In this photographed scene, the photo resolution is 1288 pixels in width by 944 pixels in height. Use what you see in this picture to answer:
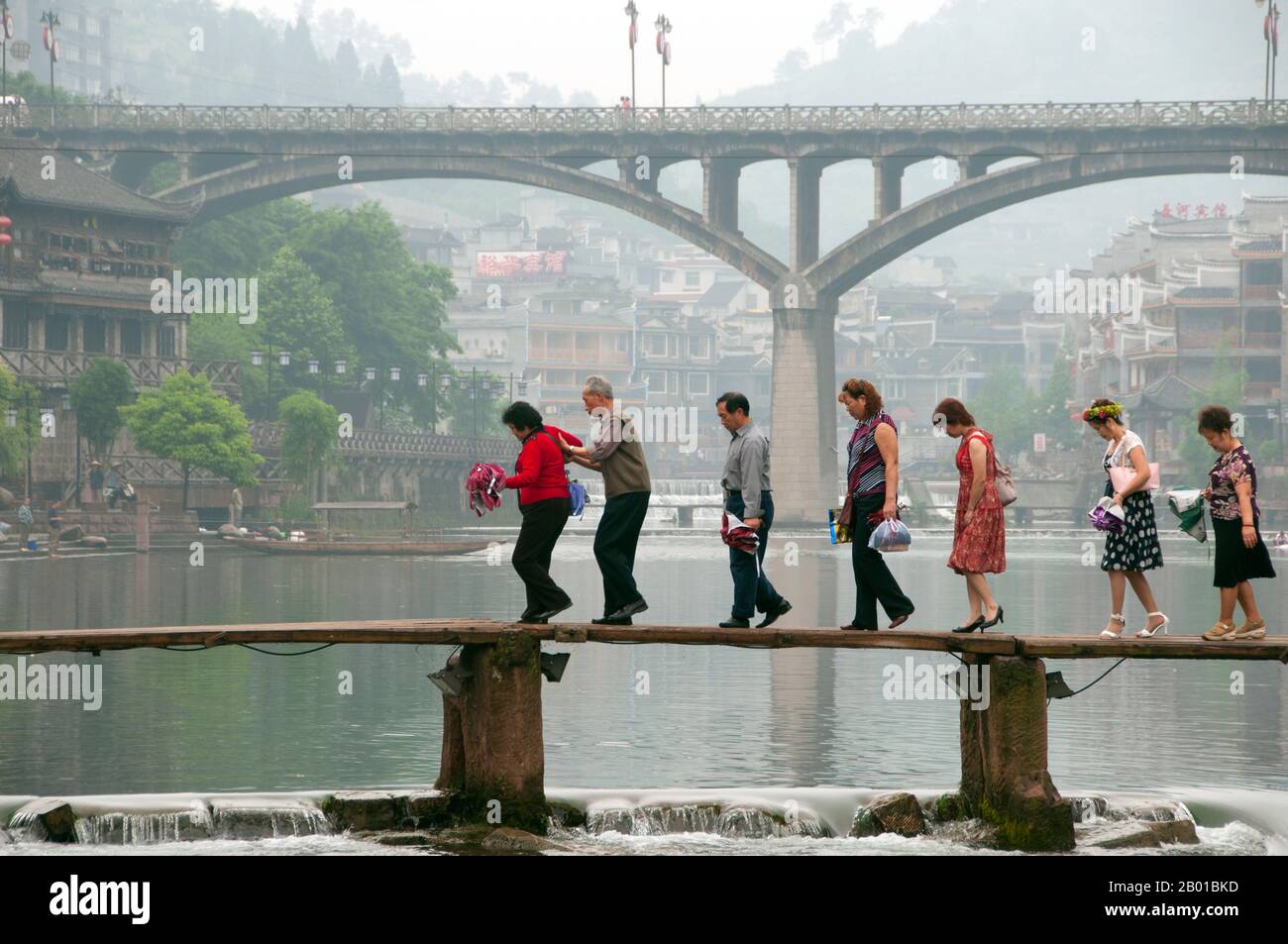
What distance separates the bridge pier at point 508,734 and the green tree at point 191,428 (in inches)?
2022

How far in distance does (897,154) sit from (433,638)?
66.4 metres

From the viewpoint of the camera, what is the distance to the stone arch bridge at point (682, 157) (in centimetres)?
7812

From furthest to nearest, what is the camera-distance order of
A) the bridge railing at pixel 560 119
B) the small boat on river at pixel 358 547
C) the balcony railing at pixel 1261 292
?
the balcony railing at pixel 1261 292
the bridge railing at pixel 560 119
the small boat on river at pixel 358 547

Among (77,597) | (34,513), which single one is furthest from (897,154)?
(77,597)

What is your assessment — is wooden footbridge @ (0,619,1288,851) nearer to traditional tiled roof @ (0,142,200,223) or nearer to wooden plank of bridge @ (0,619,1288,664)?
wooden plank of bridge @ (0,619,1288,664)

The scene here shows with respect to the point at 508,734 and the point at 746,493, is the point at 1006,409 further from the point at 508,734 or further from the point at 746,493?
the point at 508,734

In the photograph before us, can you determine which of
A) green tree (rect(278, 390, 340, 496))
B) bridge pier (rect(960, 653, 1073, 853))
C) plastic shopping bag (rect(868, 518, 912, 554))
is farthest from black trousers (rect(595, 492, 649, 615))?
green tree (rect(278, 390, 340, 496))

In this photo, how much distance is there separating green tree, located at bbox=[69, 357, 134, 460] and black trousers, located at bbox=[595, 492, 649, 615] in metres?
51.3

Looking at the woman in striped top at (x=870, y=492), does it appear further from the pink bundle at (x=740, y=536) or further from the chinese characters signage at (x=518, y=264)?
the chinese characters signage at (x=518, y=264)

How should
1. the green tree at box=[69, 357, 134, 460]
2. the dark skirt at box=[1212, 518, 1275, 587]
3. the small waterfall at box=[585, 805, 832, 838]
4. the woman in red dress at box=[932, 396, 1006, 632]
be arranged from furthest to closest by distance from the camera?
the green tree at box=[69, 357, 134, 460], the small waterfall at box=[585, 805, 832, 838], the woman in red dress at box=[932, 396, 1006, 632], the dark skirt at box=[1212, 518, 1275, 587]

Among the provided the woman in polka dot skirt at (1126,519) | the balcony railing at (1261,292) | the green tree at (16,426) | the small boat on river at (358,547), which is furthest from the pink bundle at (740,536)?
the balcony railing at (1261,292)

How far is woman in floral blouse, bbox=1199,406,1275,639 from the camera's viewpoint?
13.6m

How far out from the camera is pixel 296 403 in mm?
71188
